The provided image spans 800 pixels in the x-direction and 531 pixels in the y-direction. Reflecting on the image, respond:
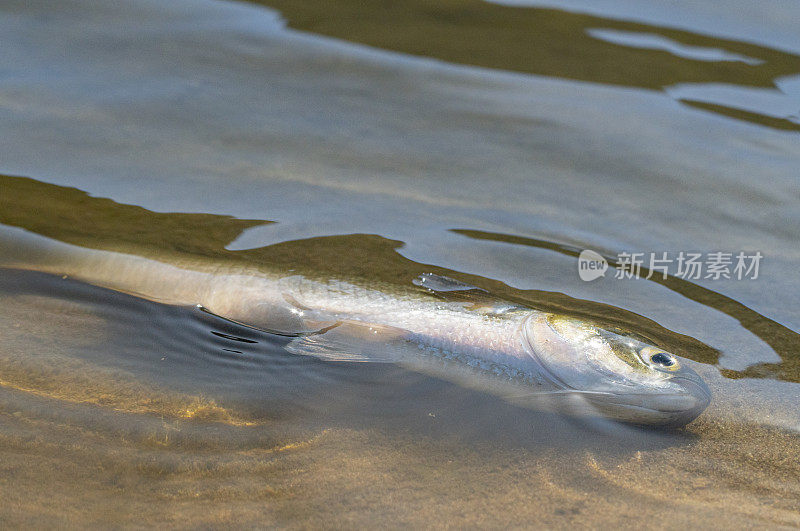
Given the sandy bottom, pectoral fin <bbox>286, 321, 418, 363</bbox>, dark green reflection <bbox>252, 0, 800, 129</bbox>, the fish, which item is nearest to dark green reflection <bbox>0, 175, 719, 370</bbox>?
the fish

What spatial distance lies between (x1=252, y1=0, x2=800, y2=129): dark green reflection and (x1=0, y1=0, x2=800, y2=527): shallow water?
0.03m

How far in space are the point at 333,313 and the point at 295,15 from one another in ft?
12.1

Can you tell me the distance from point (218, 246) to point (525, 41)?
3385mm

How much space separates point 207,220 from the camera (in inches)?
147

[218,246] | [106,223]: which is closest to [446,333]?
[218,246]

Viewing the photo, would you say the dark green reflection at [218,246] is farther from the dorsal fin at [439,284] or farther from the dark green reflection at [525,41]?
the dark green reflection at [525,41]

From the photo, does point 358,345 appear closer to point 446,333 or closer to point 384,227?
point 446,333

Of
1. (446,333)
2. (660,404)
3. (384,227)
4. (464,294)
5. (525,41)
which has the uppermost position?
(525,41)

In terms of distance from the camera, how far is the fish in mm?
2748

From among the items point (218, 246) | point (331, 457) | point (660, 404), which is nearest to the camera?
point (331, 457)

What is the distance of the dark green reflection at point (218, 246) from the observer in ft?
10.7

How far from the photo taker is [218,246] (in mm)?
3514

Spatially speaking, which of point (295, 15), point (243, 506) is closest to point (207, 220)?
point (243, 506)

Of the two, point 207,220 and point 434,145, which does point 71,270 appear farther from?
point 434,145
